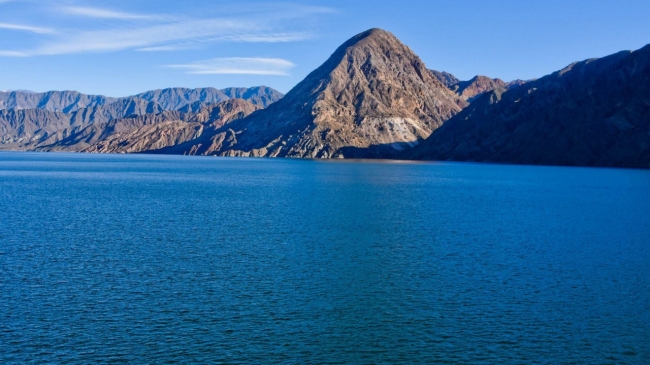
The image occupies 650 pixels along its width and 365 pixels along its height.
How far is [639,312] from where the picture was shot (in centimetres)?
3741

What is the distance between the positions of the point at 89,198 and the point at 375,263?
65033 mm

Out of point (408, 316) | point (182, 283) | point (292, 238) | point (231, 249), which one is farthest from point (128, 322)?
point (292, 238)

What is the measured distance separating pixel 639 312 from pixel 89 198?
84.7 meters

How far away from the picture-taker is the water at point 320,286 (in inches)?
1210

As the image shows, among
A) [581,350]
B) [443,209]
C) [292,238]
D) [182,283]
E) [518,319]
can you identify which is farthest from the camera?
[443,209]

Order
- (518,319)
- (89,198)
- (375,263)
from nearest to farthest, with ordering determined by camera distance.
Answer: (518,319)
(375,263)
(89,198)

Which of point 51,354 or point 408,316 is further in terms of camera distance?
point 408,316

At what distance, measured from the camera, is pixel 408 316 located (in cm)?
3606

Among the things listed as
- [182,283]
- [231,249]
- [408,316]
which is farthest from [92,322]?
[231,249]

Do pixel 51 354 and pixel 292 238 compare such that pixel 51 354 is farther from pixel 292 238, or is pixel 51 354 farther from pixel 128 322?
pixel 292 238

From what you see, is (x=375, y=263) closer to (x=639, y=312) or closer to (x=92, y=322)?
(x=639, y=312)

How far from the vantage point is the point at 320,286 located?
42.2 m

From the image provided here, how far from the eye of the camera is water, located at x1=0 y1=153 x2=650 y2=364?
30.7 m

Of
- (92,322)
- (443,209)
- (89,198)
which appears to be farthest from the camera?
(89,198)
